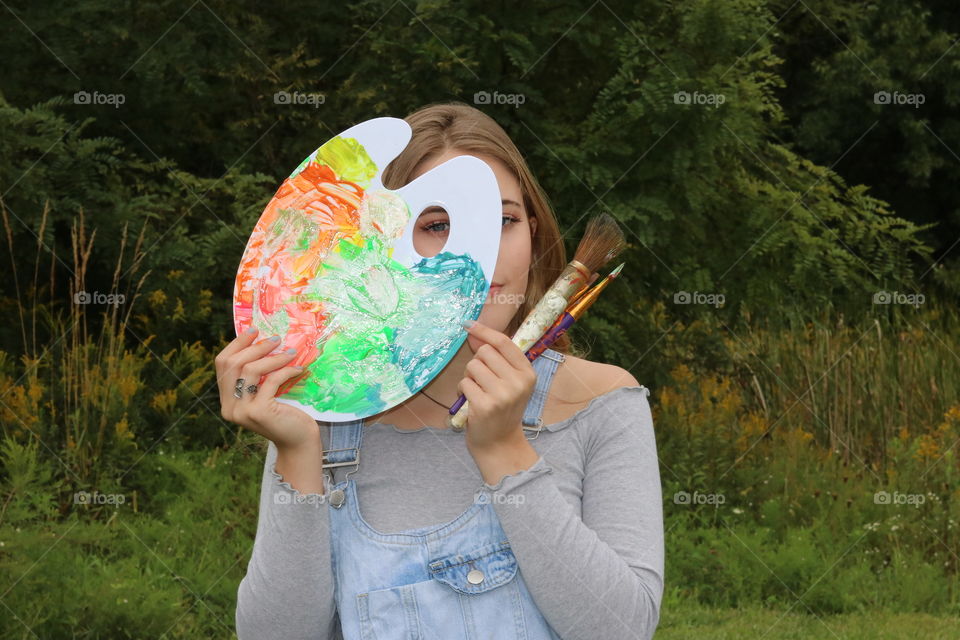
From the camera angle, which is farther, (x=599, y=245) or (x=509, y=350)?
(x=599, y=245)

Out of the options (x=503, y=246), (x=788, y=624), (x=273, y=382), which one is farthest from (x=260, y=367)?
(x=788, y=624)

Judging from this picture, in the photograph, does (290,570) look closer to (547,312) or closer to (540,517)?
(540,517)

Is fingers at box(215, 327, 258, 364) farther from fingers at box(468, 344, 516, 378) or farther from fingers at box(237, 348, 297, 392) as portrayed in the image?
fingers at box(468, 344, 516, 378)

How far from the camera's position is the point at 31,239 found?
5973 mm

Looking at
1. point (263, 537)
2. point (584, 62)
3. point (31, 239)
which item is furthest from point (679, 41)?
point (263, 537)

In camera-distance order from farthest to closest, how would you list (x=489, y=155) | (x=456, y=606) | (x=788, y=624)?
(x=788, y=624) → (x=489, y=155) → (x=456, y=606)

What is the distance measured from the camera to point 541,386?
1903mm

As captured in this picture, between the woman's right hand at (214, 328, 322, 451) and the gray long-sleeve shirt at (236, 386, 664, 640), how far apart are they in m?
0.09

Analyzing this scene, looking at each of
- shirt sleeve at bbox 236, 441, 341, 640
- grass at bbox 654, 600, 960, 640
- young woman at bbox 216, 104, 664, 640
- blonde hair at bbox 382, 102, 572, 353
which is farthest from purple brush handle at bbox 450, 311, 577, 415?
grass at bbox 654, 600, 960, 640

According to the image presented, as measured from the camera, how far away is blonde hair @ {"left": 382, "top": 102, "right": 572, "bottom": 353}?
Answer: 77.9 inches

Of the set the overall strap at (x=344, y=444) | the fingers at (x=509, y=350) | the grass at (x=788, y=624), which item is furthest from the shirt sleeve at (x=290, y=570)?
the grass at (x=788, y=624)

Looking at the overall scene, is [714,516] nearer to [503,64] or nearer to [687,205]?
[687,205]

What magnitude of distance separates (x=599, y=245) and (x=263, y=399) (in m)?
0.65

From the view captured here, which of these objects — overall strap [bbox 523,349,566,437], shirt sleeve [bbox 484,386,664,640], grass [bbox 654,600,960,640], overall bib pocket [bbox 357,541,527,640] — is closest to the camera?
shirt sleeve [bbox 484,386,664,640]
